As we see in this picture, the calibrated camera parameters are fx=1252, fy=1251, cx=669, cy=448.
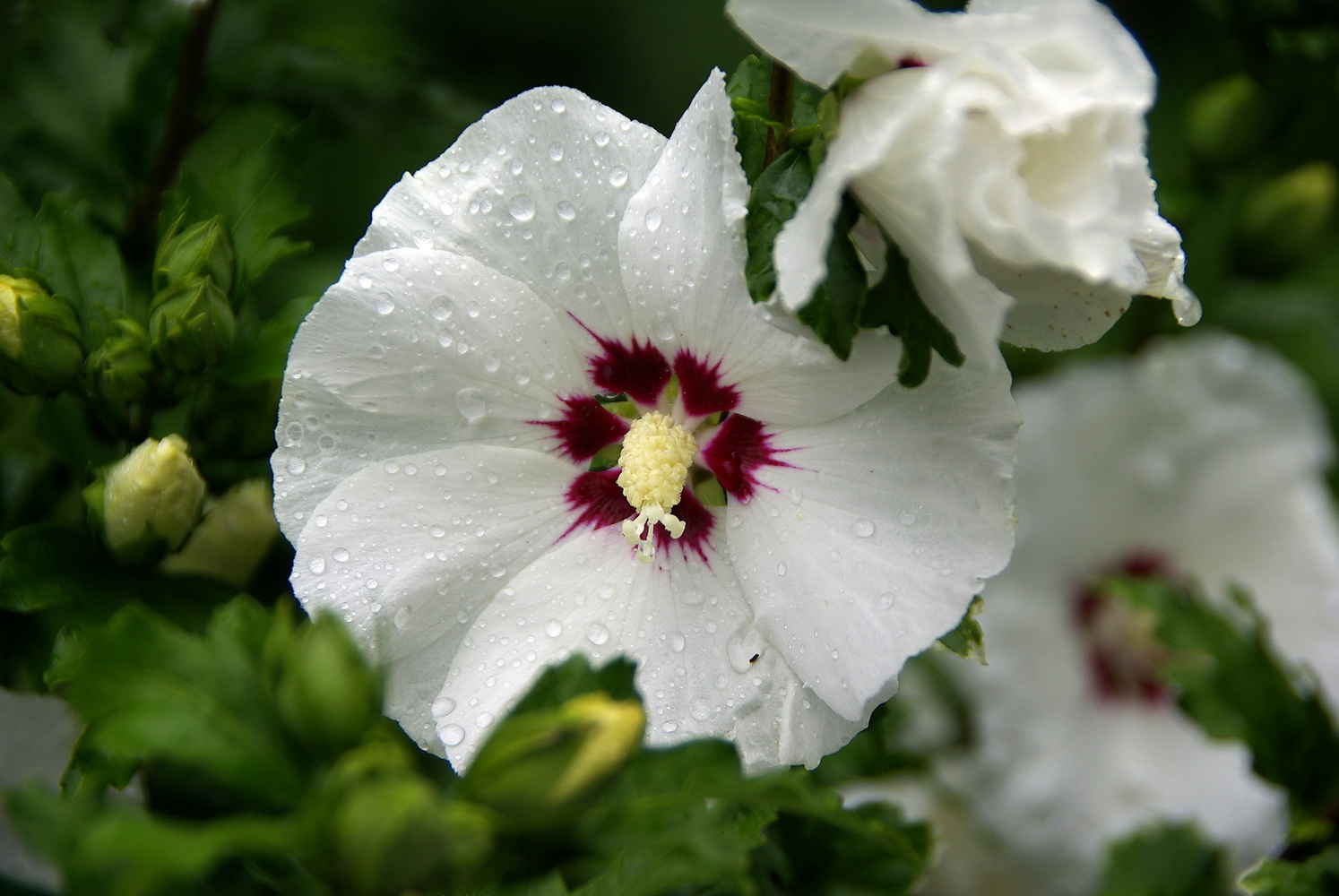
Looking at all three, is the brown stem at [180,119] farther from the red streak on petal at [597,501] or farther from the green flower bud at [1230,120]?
the green flower bud at [1230,120]

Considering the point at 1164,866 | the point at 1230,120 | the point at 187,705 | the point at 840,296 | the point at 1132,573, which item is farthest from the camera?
the point at 1132,573

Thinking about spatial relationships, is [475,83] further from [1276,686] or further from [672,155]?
[1276,686]

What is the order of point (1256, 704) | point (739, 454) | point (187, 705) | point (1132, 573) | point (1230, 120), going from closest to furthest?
point (187, 705) < point (739, 454) < point (1256, 704) < point (1230, 120) < point (1132, 573)

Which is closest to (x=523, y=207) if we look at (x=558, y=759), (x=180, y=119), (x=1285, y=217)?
(x=558, y=759)

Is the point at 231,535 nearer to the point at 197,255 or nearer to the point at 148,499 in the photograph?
the point at 148,499

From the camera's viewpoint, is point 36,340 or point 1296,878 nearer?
point 36,340

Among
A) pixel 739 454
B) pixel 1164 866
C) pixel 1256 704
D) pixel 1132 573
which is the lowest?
pixel 1132 573
